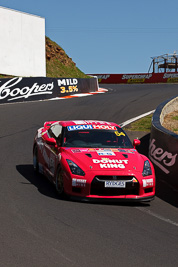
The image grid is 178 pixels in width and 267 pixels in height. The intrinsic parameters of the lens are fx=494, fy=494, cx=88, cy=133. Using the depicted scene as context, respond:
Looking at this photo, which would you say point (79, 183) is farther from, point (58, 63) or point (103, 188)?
point (58, 63)

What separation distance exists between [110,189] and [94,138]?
165 centimetres

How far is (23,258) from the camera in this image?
530 cm

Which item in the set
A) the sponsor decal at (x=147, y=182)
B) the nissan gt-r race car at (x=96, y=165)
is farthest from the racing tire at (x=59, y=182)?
the sponsor decal at (x=147, y=182)

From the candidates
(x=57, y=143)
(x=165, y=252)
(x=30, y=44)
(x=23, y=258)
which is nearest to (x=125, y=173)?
(x=57, y=143)

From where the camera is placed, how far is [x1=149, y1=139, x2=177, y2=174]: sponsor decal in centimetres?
1034

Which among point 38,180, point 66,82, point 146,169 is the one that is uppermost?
point 66,82

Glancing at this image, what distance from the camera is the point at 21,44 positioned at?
4172 centimetres

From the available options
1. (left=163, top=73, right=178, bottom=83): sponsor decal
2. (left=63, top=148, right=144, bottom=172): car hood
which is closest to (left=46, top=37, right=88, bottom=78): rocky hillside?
(left=163, top=73, right=178, bottom=83): sponsor decal

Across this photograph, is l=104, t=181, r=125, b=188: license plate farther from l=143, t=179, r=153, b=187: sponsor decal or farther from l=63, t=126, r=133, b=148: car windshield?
l=63, t=126, r=133, b=148: car windshield

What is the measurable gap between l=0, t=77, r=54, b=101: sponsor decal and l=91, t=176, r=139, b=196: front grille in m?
19.3

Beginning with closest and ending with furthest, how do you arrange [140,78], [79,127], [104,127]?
[79,127] → [104,127] → [140,78]

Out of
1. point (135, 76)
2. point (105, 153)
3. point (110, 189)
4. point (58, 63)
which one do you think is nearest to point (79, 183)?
point (110, 189)

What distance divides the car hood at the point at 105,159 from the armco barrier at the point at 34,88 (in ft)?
60.4

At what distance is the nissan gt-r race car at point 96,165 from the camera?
8.20m
